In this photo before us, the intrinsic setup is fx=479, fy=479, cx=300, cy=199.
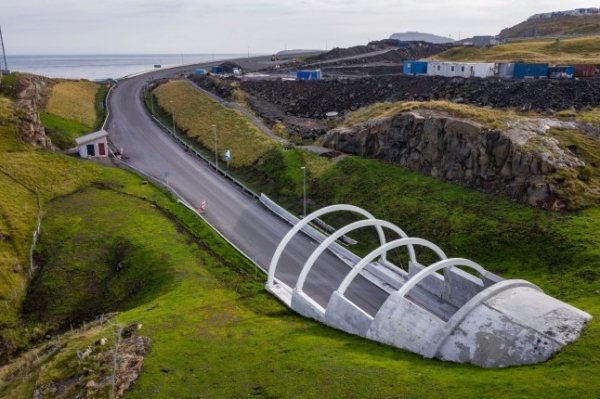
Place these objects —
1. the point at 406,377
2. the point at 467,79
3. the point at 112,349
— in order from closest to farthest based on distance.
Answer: the point at 406,377 < the point at 112,349 < the point at 467,79

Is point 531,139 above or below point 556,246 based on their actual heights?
above

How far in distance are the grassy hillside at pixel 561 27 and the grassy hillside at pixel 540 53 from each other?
1387 inches

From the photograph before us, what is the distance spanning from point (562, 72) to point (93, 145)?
63074 millimetres

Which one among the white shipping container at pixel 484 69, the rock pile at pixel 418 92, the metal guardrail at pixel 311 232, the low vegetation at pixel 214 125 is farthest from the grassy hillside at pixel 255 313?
the white shipping container at pixel 484 69

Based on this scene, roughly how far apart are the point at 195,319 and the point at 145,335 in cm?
328

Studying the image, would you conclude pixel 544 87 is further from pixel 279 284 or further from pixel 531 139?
pixel 279 284

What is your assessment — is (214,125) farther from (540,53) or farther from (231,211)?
(540,53)

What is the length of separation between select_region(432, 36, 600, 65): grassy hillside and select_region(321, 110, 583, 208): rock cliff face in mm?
36070

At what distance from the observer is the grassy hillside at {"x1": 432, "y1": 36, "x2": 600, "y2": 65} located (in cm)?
7856

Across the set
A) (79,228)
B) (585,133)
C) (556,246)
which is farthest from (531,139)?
(79,228)

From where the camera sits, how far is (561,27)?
465ft

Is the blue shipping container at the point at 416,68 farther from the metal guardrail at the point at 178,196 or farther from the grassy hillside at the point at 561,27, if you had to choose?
the grassy hillside at the point at 561,27

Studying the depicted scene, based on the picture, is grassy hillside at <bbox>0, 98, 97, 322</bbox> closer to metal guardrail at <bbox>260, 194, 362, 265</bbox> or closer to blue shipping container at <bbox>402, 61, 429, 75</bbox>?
metal guardrail at <bbox>260, 194, 362, 265</bbox>

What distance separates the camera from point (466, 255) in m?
38.4
